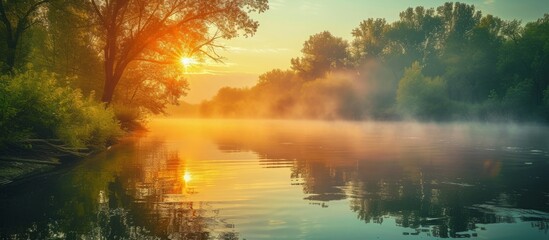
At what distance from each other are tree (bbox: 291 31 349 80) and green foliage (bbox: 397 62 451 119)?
4101cm

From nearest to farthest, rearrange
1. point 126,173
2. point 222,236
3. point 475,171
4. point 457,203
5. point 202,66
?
1. point 222,236
2. point 457,203
3. point 126,173
4. point 475,171
5. point 202,66

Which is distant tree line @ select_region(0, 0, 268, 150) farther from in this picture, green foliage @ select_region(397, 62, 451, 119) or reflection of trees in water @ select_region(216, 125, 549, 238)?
green foliage @ select_region(397, 62, 451, 119)

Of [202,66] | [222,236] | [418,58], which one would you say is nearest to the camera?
[222,236]

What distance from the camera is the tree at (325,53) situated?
15012cm

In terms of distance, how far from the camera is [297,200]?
531 inches

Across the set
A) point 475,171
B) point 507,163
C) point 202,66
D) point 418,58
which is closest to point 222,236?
point 475,171

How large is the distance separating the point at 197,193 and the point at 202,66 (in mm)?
33874

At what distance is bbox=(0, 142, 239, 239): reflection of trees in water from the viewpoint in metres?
9.43

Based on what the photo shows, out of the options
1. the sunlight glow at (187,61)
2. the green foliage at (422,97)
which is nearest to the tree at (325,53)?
the green foliage at (422,97)

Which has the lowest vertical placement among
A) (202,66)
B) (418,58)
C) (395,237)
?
(395,237)

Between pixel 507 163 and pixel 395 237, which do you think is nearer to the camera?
pixel 395 237

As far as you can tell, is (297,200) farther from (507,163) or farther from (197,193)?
(507,163)

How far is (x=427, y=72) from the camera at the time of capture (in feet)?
408

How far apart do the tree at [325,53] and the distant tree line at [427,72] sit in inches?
12.6
